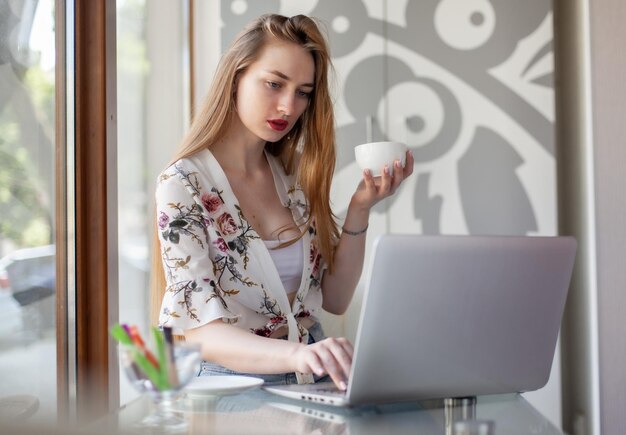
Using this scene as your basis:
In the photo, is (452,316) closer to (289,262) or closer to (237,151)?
(289,262)

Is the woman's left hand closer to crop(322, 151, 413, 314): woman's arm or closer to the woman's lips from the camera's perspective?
crop(322, 151, 413, 314): woman's arm

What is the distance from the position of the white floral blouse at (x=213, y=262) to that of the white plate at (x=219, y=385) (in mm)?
243

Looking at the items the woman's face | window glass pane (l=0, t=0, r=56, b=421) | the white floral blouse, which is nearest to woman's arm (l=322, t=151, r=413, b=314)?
the white floral blouse

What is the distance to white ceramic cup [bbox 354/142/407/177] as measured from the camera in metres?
1.40

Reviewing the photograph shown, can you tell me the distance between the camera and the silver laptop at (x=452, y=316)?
3.11 ft

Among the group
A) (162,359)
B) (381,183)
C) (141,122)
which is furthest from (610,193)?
(162,359)

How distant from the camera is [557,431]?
0.94 metres

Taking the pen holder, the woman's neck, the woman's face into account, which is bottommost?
the pen holder

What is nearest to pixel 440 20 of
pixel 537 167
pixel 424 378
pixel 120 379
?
pixel 537 167

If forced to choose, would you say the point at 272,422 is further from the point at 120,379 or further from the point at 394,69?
the point at 394,69

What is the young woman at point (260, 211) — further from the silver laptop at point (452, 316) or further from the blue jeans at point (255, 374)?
the silver laptop at point (452, 316)

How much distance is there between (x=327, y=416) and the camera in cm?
97

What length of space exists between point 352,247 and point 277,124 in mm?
325

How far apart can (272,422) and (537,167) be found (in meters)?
2.16
